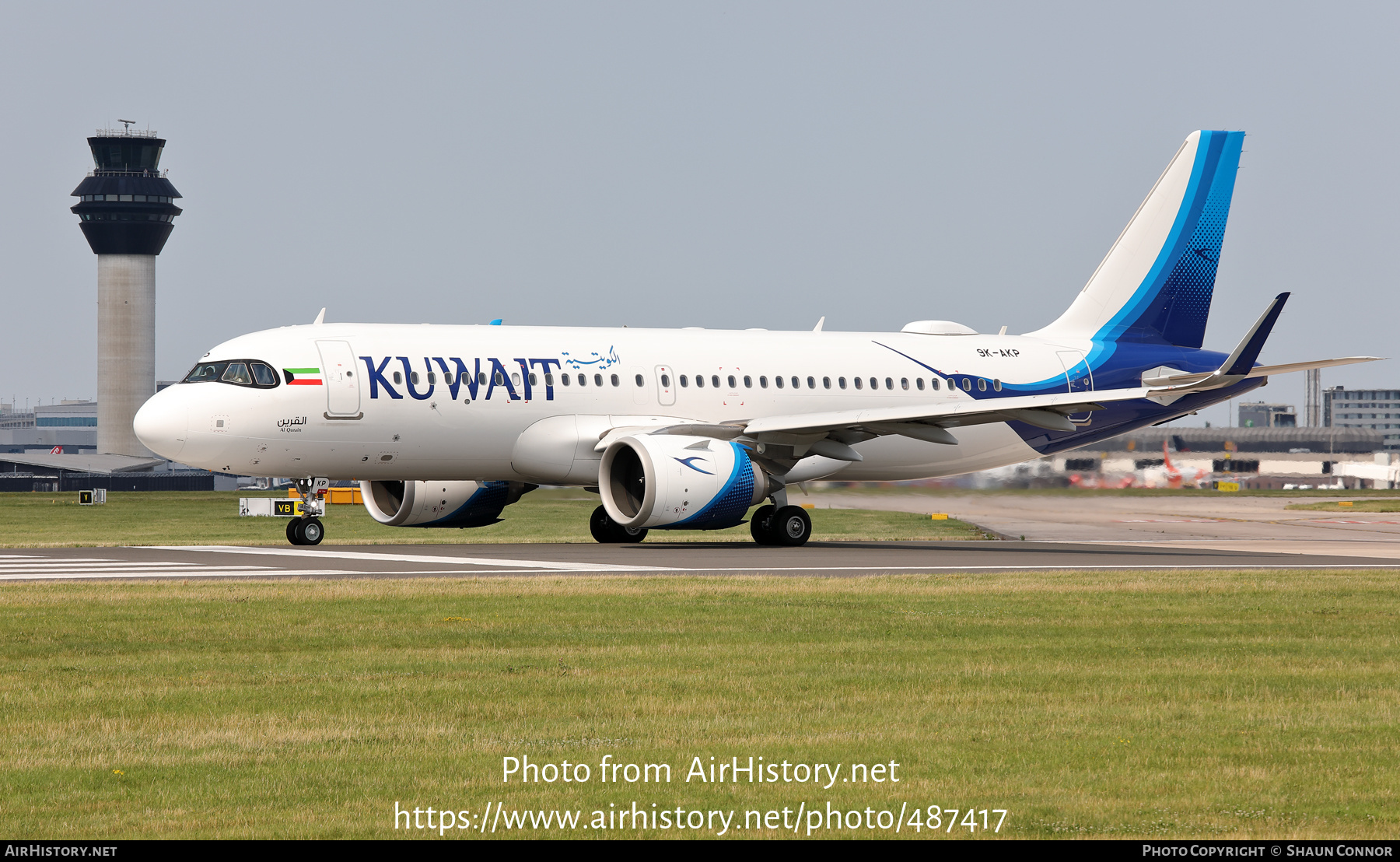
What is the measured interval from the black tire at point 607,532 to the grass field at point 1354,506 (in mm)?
30804

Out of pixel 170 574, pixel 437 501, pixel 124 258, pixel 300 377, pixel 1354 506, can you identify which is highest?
pixel 124 258

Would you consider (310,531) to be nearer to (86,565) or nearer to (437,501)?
(437,501)

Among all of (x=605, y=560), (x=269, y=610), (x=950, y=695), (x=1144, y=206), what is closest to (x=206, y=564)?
(x=605, y=560)

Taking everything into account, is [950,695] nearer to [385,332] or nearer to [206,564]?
[206,564]

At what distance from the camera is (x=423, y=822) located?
7988 mm

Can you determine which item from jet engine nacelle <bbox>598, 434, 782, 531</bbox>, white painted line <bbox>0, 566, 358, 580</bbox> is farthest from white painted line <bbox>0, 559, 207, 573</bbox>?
jet engine nacelle <bbox>598, 434, 782, 531</bbox>

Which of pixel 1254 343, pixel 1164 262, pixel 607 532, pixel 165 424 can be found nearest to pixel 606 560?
pixel 607 532

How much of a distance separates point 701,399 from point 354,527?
16.8 m

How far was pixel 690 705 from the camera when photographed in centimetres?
1135

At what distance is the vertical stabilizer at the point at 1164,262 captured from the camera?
36.7 metres

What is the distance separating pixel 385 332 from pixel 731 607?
14.3m

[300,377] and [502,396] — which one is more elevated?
[300,377]

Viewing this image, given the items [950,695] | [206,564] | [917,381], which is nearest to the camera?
[950,695]

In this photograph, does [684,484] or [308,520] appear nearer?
[684,484]
